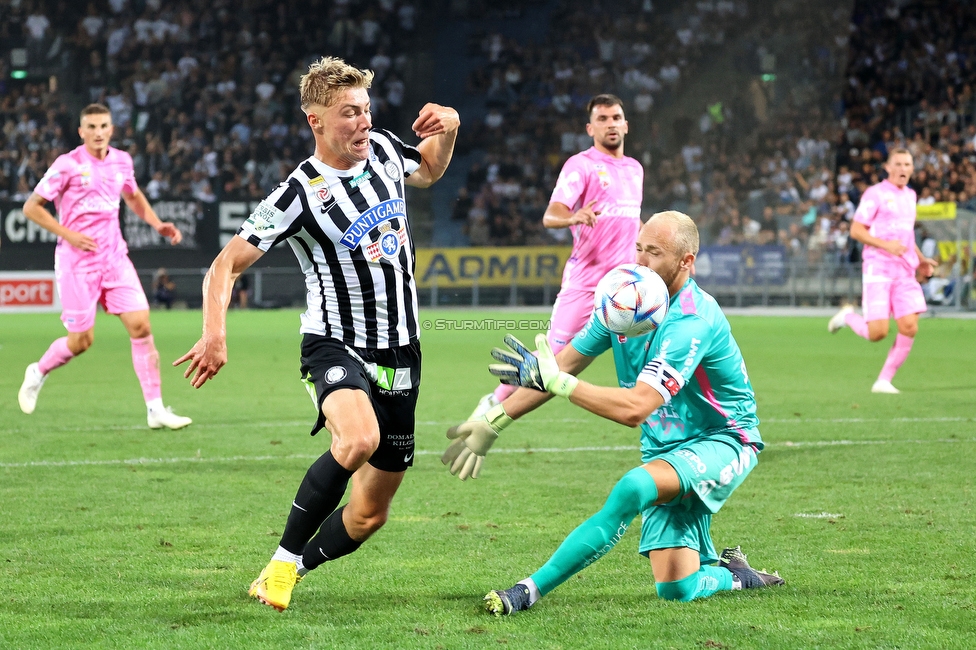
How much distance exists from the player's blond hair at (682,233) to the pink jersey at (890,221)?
8.67 metres

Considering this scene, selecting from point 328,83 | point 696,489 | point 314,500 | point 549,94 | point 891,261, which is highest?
point 549,94

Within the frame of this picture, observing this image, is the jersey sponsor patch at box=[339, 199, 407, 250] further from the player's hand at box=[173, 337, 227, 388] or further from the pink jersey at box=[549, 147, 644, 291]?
the pink jersey at box=[549, 147, 644, 291]

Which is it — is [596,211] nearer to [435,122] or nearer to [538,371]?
[435,122]

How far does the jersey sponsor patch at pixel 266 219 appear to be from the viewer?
15.1ft

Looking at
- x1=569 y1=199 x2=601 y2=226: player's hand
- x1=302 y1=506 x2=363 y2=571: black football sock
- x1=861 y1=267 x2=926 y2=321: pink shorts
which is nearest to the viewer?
x1=302 y1=506 x2=363 y2=571: black football sock

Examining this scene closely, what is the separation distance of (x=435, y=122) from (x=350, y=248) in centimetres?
82

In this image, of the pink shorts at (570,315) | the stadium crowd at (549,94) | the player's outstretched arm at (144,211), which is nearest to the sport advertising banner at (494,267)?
the stadium crowd at (549,94)

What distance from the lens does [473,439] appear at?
452cm

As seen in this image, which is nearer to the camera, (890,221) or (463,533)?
(463,533)

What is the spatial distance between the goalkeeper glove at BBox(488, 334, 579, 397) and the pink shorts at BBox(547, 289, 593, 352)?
505 cm

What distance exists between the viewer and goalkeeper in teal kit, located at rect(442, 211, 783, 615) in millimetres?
4383

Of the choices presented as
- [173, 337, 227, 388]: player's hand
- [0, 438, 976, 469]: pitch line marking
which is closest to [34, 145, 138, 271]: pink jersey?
[0, 438, 976, 469]: pitch line marking

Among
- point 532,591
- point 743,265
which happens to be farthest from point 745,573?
point 743,265

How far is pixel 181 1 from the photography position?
112 ft
